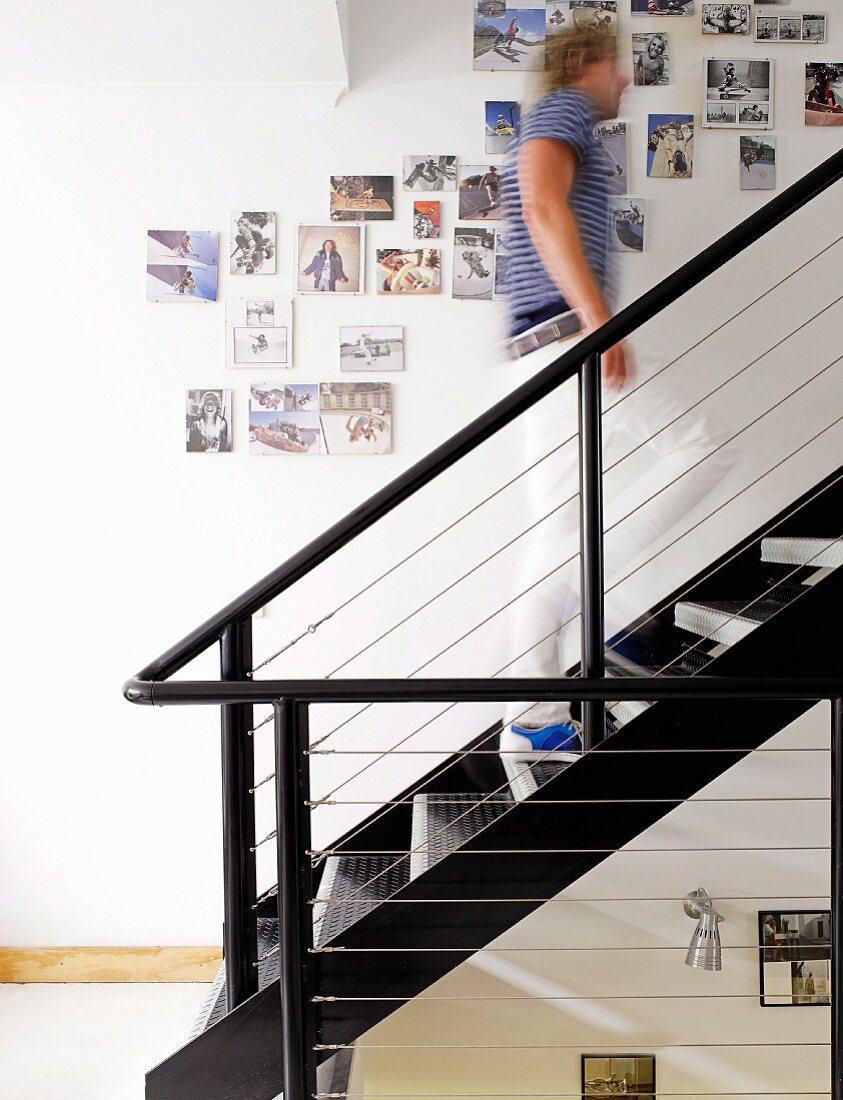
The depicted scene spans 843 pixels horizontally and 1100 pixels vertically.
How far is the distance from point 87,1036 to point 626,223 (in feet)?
8.51

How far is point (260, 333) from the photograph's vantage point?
251cm

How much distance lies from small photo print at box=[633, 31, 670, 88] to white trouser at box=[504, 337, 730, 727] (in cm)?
81

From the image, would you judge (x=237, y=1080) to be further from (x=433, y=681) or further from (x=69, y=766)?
(x=69, y=766)

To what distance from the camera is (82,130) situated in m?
2.53

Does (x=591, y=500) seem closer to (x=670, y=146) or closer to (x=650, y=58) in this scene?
(x=670, y=146)

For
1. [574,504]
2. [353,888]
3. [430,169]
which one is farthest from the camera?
[430,169]

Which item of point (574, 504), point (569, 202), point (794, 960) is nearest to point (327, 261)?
point (569, 202)

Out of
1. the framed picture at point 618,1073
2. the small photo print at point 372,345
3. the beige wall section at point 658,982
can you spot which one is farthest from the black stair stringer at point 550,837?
the small photo print at point 372,345

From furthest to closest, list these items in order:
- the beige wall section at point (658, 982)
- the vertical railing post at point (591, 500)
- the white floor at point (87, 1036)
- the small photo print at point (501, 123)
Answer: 1. the small photo print at point (501, 123)
2. the beige wall section at point (658, 982)
3. the white floor at point (87, 1036)
4. the vertical railing post at point (591, 500)

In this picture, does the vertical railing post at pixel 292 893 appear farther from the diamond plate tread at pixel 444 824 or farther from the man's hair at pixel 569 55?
the man's hair at pixel 569 55

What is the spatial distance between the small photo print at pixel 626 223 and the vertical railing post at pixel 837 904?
60.7 inches

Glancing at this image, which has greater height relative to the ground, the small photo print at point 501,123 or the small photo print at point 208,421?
the small photo print at point 501,123

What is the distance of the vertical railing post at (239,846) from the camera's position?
1.47m

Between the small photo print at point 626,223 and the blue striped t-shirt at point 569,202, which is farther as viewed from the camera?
the small photo print at point 626,223
